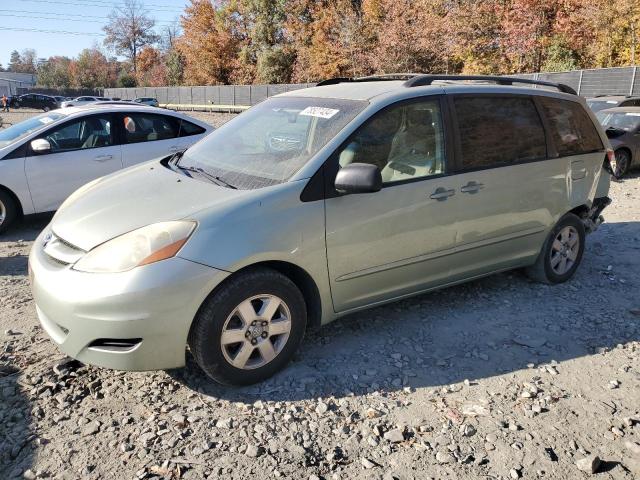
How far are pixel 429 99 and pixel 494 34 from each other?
30.0m

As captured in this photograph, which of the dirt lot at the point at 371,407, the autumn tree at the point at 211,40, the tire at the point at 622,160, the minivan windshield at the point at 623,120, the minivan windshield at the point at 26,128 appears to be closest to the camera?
the dirt lot at the point at 371,407

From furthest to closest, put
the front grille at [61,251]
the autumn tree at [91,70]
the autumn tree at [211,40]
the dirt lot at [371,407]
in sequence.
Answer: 1. the autumn tree at [91,70]
2. the autumn tree at [211,40]
3. the front grille at [61,251]
4. the dirt lot at [371,407]

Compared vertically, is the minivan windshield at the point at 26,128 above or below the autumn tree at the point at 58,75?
below

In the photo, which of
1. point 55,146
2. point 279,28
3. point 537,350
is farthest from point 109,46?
point 537,350

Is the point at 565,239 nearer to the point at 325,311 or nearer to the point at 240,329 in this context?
the point at 325,311

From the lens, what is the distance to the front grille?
3014 millimetres

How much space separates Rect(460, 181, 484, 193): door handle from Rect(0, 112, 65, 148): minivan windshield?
17.6 ft

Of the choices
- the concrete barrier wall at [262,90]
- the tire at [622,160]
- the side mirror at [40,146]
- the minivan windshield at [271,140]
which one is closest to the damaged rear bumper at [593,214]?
the minivan windshield at [271,140]

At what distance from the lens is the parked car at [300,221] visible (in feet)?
9.46

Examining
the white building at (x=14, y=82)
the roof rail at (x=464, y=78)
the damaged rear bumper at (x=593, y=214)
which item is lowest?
the damaged rear bumper at (x=593, y=214)

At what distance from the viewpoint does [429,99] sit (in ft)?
12.7

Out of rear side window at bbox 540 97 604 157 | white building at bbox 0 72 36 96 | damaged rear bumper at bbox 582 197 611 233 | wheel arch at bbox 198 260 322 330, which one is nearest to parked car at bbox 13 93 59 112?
white building at bbox 0 72 36 96

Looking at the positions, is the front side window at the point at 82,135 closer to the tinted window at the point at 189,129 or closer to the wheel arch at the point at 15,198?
the wheel arch at the point at 15,198

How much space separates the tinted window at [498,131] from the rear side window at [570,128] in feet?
0.64
